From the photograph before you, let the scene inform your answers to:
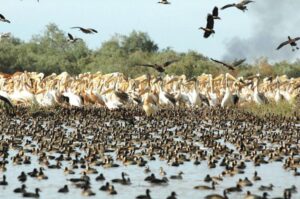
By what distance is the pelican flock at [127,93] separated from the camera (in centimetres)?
3650

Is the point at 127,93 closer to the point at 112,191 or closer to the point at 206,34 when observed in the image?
the point at 206,34

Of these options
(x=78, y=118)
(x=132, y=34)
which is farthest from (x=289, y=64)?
(x=78, y=118)

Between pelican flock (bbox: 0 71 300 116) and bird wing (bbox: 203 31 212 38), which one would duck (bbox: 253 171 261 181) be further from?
pelican flock (bbox: 0 71 300 116)

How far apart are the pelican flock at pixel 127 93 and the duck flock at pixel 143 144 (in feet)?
0.26

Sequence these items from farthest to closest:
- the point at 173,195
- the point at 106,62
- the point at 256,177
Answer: the point at 106,62 → the point at 256,177 → the point at 173,195

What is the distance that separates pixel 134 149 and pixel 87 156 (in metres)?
1.95

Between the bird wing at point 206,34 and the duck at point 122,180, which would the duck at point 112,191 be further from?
the bird wing at point 206,34

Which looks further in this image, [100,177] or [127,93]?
[127,93]

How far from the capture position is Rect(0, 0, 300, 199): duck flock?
1759 centimetres

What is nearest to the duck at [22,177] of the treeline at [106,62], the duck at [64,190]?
the duck at [64,190]

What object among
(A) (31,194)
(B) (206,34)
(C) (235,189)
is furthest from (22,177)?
(B) (206,34)

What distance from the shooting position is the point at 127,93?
1542 inches

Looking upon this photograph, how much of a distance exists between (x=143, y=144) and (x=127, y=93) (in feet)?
49.3

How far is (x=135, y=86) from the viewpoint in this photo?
44.1 meters
